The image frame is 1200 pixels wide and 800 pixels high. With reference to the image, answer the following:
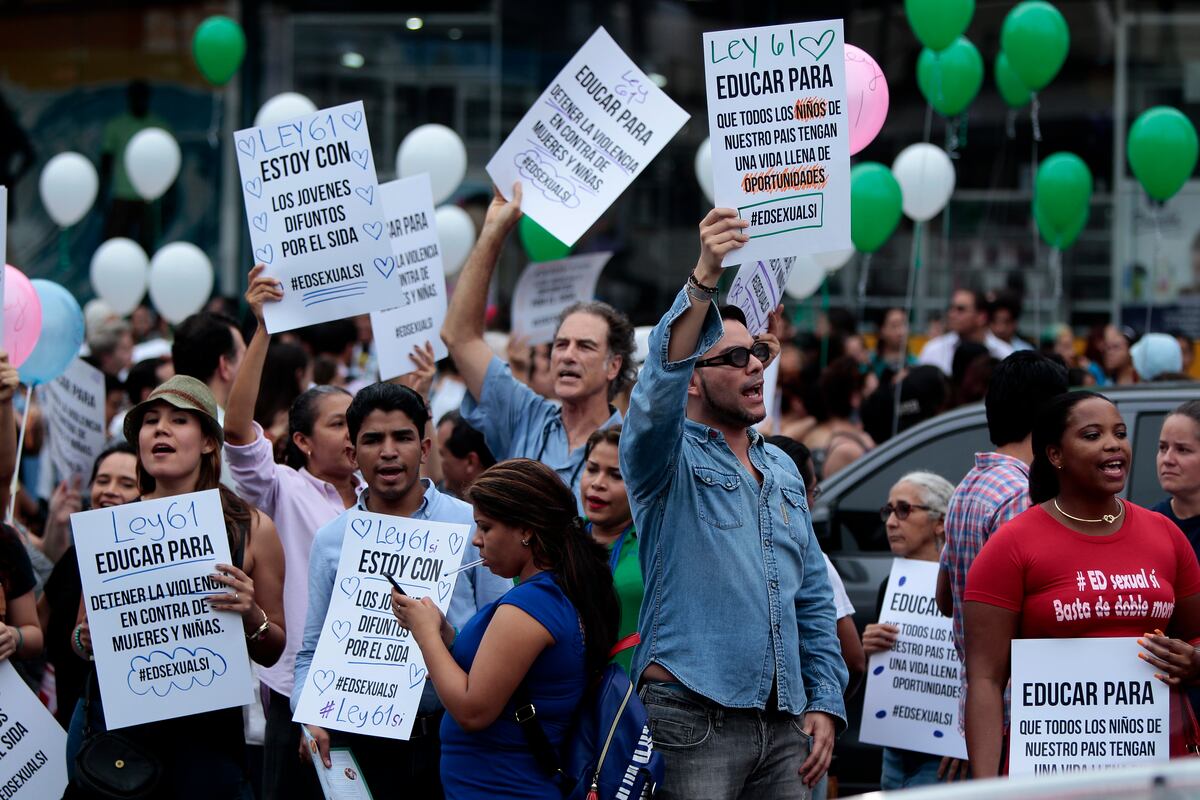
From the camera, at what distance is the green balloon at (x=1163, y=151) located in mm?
10727

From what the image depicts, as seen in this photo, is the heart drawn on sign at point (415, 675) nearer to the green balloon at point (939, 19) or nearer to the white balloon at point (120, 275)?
the green balloon at point (939, 19)

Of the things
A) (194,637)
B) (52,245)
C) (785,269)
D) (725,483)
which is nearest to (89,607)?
(194,637)

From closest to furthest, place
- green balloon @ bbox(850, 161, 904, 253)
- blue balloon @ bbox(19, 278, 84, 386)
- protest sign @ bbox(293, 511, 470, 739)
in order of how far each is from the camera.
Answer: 1. protest sign @ bbox(293, 511, 470, 739)
2. blue balloon @ bbox(19, 278, 84, 386)
3. green balloon @ bbox(850, 161, 904, 253)

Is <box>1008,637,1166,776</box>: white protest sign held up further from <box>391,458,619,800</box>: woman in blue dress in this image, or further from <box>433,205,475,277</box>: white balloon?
<box>433,205,475,277</box>: white balloon

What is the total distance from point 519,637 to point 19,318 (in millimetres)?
3203

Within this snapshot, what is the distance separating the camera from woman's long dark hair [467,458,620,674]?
3.89 m

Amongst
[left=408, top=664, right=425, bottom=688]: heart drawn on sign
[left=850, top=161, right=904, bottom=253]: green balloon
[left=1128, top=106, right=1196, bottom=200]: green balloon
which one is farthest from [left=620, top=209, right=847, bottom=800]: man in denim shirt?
[left=1128, top=106, right=1196, bottom=200]: green balloon

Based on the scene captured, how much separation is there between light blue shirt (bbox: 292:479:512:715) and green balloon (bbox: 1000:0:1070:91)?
24.6 ft

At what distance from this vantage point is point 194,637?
4.48 meters

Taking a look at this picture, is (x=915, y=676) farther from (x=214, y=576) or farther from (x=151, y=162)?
(x=151, y=162)

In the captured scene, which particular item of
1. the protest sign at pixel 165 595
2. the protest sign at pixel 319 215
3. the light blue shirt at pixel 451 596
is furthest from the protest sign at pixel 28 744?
the protest sign at pixel 319 215

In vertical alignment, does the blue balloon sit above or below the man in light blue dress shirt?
above

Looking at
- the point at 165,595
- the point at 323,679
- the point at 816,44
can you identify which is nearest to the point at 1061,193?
the point at 816,44

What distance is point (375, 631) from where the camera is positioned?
4.45 metres
